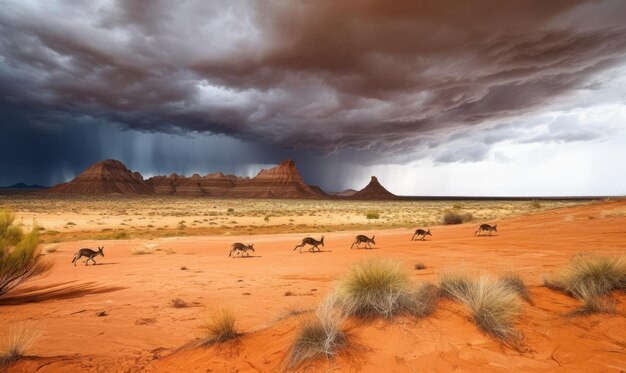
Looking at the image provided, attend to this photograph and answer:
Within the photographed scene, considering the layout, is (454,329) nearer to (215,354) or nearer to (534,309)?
(534,309)

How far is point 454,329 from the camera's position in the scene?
5340 millimetres

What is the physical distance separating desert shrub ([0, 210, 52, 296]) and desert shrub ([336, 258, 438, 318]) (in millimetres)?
8463

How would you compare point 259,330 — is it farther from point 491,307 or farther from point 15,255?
point 15,255

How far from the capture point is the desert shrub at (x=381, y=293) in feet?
18.6

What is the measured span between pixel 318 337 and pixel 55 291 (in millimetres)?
8901

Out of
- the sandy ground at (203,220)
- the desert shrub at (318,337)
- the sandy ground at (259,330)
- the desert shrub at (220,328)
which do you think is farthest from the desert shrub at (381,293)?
the sandy ground at (203,220)

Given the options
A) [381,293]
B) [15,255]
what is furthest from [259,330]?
[15,255]

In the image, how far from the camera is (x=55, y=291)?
10.2 metres

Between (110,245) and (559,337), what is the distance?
2391 cm

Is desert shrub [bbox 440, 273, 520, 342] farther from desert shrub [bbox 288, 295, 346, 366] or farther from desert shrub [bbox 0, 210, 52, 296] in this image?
desert shrub [bbox 0, 210, 52, 296]

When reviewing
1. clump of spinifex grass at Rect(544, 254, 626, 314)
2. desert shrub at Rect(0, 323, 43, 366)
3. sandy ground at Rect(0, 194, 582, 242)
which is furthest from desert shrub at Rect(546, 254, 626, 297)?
sandy ground at Rect(0, 194, 582, 242)

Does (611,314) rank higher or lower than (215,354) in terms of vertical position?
higher

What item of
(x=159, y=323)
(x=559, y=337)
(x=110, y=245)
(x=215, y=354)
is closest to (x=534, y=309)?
(x=559, y=337)

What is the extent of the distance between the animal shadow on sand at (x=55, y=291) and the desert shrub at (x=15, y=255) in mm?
367
